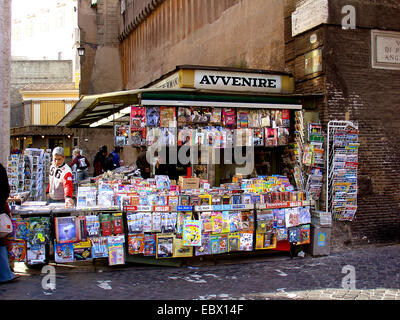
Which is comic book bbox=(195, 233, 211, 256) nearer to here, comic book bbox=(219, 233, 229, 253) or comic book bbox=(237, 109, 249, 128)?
comic book bbox=(219, 233, 229, 253)

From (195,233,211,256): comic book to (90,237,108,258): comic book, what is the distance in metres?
1.47

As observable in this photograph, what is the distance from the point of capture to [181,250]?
6984 mm

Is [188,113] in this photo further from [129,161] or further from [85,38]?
[85,38]

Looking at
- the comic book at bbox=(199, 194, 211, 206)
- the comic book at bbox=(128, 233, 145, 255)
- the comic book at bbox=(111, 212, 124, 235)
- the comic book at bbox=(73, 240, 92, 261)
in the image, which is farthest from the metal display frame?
the comic book at bbox=(73, 240, 92, 261)

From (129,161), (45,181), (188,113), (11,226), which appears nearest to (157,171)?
(188,113)

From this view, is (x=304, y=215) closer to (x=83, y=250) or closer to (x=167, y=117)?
(x=167, y=117)

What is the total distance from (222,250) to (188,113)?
263 centimetres

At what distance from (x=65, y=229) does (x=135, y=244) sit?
1.09 metres

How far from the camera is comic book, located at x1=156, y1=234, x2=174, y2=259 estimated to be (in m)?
6.87

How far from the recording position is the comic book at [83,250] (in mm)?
6543

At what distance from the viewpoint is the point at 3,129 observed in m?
11.3

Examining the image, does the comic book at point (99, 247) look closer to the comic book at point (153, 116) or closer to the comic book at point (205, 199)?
the comic book at point (205, 199)
